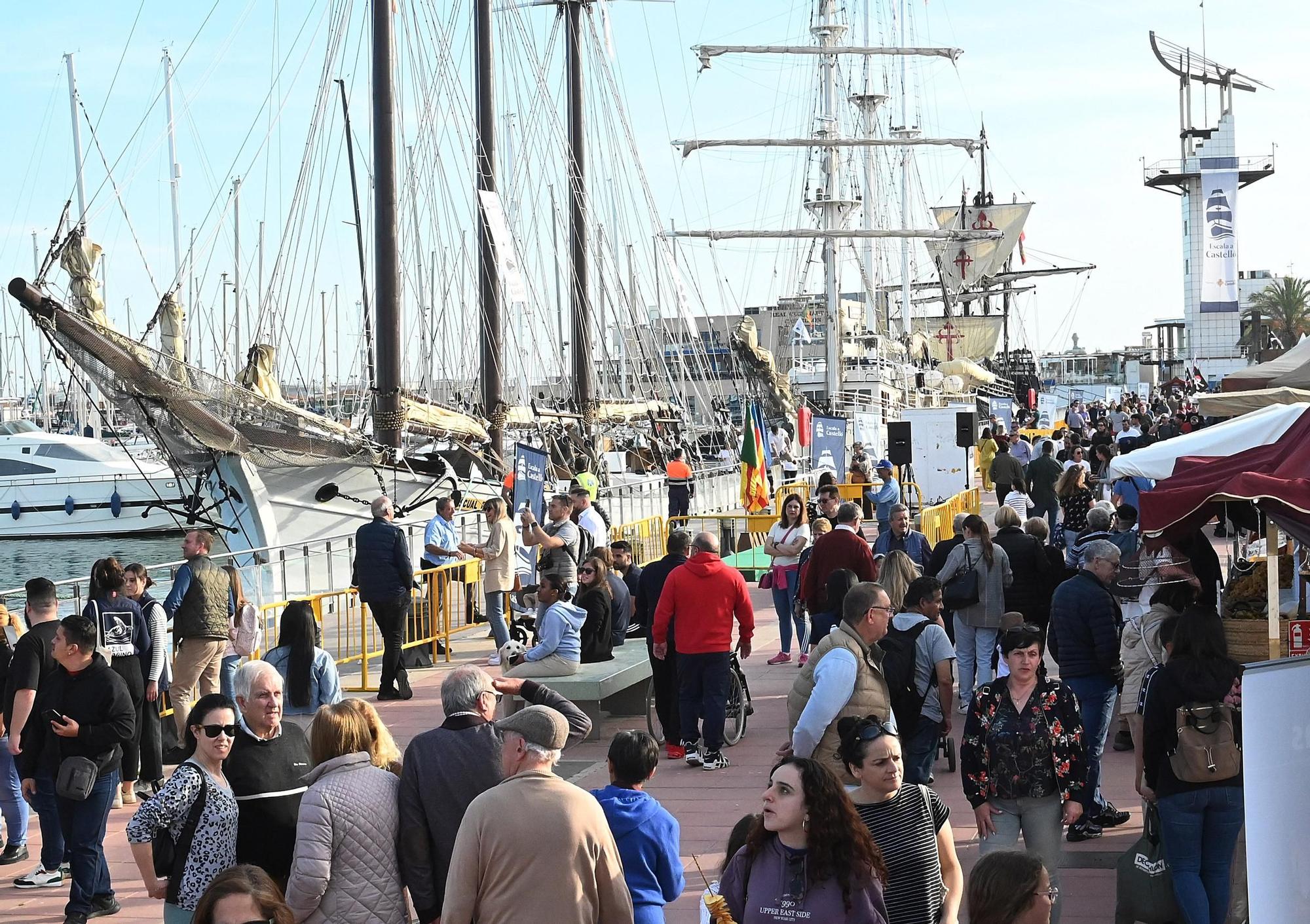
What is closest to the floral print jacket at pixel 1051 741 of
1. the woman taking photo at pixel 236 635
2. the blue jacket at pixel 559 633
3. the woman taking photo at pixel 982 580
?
the woman taking photo at pixel 982 580

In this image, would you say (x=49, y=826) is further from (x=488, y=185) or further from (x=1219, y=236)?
(x=1219, y=236)

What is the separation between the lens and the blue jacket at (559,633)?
35.2 feet

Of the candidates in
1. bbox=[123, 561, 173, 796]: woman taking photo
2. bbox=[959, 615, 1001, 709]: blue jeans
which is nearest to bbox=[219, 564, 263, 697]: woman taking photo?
bbox=[123, 561, 173, 796]: woman taking photo

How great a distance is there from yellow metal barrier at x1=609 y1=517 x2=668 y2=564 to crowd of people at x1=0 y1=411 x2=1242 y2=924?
10.4 m

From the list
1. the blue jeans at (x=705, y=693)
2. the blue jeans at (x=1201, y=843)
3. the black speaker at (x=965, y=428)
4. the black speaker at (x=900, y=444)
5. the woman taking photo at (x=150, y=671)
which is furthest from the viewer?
the black speaker at (x=900, y=444)

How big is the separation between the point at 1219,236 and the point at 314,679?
3834 inches

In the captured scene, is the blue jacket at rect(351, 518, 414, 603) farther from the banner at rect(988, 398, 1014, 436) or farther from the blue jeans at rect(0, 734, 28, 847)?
the banner at rect(988, 398, 1014, 436)

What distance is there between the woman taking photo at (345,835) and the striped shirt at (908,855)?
1.66m

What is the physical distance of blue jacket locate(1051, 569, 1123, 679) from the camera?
833 cm

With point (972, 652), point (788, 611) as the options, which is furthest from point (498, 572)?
point (972, 652)

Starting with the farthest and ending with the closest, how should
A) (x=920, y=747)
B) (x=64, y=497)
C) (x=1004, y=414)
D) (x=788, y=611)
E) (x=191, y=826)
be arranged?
(x=64, y=497) → (x=1004, y=414) → (x=788, y=611) → (x=920, y=747) → (x=191, y=826)

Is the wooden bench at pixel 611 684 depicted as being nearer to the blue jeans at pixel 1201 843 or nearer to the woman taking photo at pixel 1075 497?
the blue jeans at pixel 1201 843

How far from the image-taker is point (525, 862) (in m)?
4.77

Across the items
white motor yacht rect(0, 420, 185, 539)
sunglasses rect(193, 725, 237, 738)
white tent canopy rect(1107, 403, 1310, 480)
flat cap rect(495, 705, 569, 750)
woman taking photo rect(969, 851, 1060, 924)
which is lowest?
white motor yacht rect(0, 420, 185, 539)
